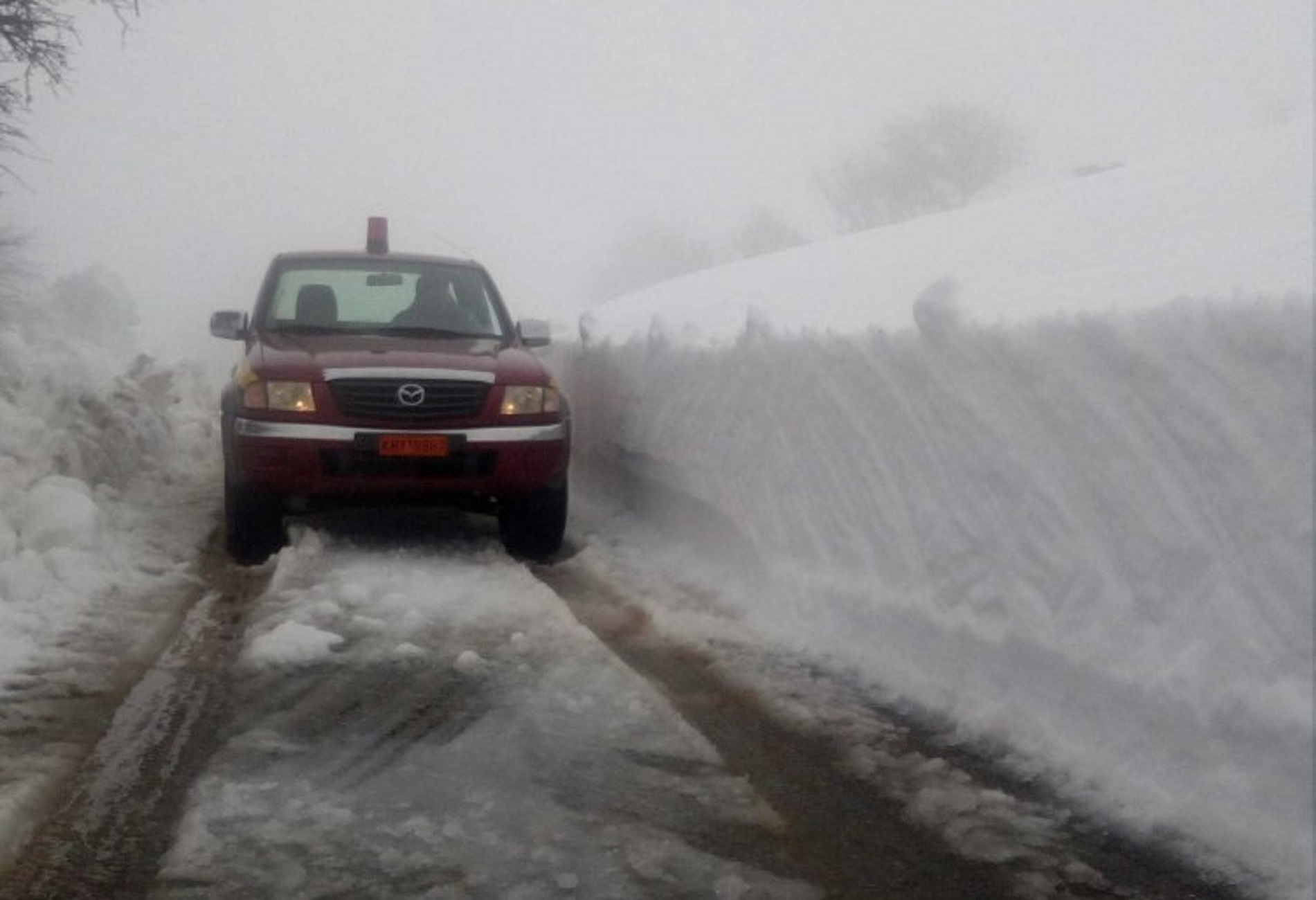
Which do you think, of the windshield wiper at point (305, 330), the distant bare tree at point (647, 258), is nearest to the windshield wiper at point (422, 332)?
the windshield wiper at point (305, 330)

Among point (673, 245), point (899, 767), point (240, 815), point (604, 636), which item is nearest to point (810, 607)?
point (604, 636)

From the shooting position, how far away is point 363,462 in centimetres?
580

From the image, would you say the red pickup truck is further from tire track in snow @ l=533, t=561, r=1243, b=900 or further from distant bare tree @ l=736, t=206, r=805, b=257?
distant bare tree @ l=736, t=206, r=805, b=257

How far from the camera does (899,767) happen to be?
3.40 metres

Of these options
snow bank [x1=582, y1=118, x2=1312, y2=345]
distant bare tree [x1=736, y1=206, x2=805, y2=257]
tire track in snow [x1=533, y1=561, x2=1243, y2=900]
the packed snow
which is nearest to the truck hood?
the packed snow

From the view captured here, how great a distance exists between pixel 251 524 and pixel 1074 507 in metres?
4.10

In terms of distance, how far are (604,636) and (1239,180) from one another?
557cm

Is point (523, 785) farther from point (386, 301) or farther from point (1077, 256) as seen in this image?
point (386, 301)

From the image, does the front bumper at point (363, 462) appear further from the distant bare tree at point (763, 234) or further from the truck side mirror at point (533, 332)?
the distant bare tree at point (763, 234)

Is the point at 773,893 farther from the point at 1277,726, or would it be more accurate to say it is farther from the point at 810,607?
the point at 810,607

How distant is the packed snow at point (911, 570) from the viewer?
292 centimetres

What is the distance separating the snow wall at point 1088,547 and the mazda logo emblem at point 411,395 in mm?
1851

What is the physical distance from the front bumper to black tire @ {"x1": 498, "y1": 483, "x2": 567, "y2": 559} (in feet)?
0.68

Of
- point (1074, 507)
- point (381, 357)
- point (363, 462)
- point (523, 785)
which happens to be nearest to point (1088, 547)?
point (1074, 507)
